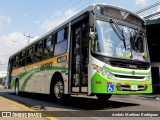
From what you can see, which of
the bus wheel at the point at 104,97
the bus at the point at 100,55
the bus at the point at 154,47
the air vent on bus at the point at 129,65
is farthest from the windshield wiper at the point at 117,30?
the bus at the point at 154,47

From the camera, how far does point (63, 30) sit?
1108cm

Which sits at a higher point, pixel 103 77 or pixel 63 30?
pixel 63 30

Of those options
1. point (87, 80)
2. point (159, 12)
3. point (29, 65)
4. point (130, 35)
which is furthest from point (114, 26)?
point (159, 12)

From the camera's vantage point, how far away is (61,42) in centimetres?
1108

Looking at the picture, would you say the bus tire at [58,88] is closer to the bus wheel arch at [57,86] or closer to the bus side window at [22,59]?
the bus wheel arch at [57,86]

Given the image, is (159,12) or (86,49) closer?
(86,49)

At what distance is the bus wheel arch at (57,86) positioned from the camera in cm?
1070

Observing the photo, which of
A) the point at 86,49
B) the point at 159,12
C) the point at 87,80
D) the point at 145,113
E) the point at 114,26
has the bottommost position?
the point at 145,113

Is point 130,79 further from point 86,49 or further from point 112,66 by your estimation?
point 86,49

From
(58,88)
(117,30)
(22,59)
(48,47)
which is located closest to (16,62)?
(22,59)

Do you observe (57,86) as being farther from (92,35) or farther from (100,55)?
(92,35)

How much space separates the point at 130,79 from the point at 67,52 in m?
2.62

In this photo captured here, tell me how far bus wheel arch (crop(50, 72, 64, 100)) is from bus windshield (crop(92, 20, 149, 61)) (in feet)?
8.61

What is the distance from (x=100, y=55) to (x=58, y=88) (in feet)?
9.98
